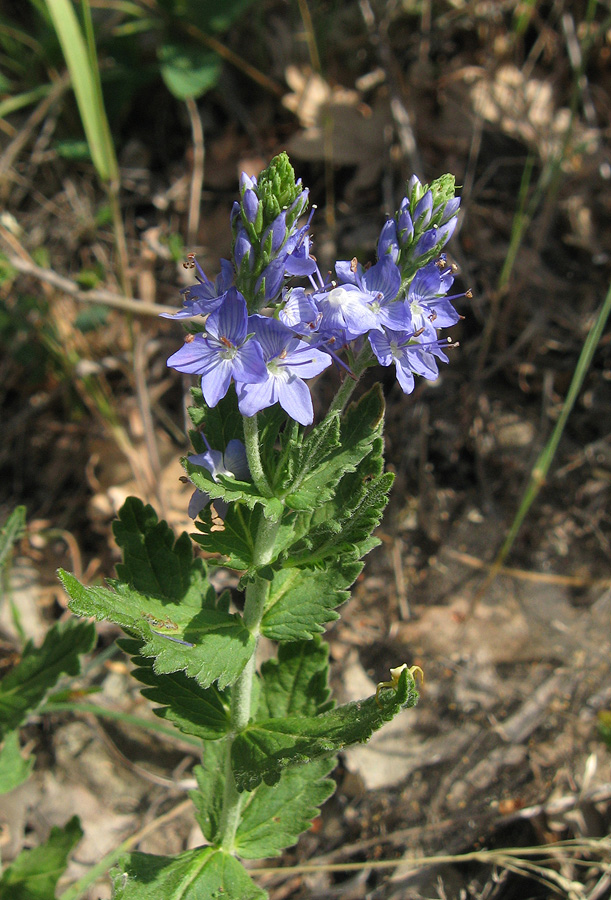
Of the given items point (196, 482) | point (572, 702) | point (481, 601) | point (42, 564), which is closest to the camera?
point (196, 482)

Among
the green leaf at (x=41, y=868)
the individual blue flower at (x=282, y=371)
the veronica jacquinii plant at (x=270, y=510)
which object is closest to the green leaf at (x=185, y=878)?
the veronica jacquinii plant at (x=270, y=510)

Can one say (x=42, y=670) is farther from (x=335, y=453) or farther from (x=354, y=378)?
(x=354, y=378)

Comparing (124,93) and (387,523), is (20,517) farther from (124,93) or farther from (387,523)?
(124,93)

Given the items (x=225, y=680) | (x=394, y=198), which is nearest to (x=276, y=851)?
(x=225, y=680)

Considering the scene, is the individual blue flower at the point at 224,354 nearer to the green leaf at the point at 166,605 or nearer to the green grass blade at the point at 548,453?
the green leaf at the point at 166,605

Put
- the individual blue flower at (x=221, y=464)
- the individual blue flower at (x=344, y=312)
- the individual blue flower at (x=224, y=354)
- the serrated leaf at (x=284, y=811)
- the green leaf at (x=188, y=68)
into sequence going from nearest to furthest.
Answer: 1. the individual blue flower at (x=224, y=354)
2. the individual blue flower at (x=344, y=312)
3. the individual blue flower at (x=221, y=464)
4. the serrated leaf at (x=284, y=811)
5. the green leaf at (x=188, y=68)

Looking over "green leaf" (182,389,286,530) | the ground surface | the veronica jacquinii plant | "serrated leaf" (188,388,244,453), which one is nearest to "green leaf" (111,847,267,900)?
the veronica jacquinii plant

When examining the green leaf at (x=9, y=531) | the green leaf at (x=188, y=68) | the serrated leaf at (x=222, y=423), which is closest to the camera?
the serrated leaf at (x=222, y=423)
